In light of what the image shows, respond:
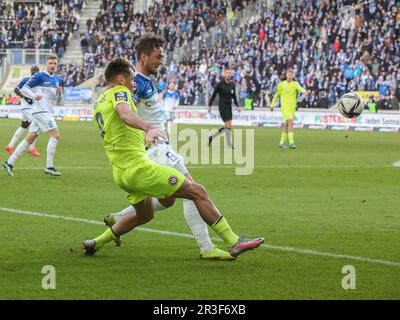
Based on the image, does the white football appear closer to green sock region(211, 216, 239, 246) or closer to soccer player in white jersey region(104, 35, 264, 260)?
soccer player in white jersey region(104, 35, 264, 260)

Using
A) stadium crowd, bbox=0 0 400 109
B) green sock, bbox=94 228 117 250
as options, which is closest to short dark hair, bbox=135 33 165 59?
green sock, bbox=94 228 117 250

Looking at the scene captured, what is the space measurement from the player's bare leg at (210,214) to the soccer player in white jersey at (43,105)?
9.59m

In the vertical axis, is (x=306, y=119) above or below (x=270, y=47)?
below

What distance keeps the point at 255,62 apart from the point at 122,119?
42037 mm

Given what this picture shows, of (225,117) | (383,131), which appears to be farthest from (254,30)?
(225,117)

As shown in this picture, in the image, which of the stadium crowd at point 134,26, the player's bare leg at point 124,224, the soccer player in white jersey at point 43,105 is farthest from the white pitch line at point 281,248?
the stadium crowd at point 134,26

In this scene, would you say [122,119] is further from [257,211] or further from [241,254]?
[257,211]

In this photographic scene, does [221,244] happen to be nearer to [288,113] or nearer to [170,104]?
[288,113]

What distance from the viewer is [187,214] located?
31.4ft

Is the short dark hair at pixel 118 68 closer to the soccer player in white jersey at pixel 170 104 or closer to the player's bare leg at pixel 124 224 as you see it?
the player's bare leg at pixel 124 224

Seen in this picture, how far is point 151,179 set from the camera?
8789 millimetres

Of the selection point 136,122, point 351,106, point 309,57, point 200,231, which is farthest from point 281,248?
point 309,57

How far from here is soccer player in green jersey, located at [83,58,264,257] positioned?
28.8 feet

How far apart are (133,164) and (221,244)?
6.39 ft
